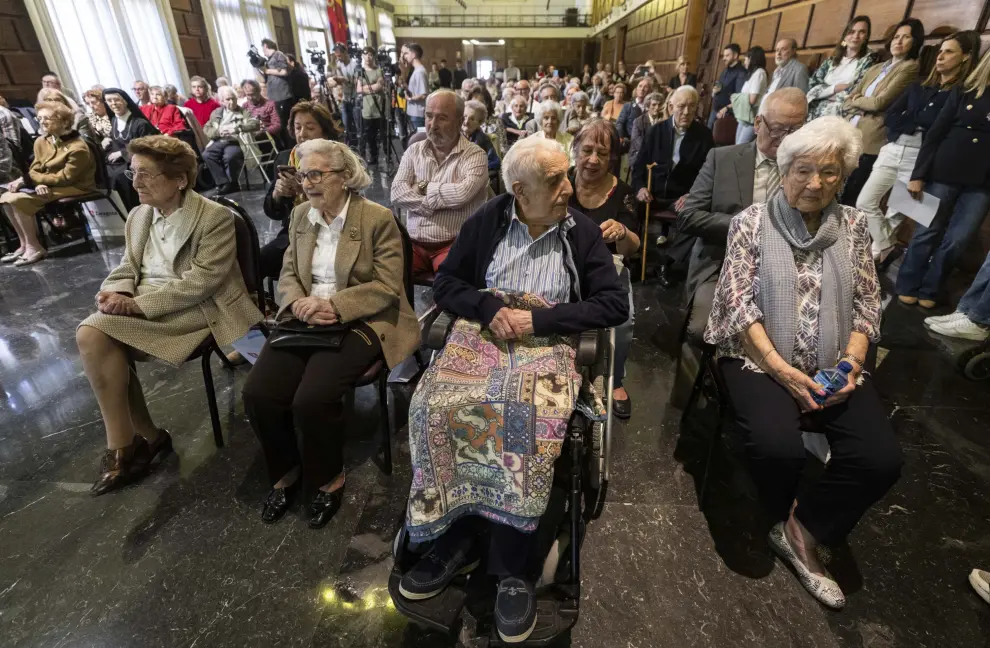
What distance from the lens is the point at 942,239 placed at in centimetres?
311

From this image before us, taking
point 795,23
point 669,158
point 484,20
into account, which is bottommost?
point 669,158

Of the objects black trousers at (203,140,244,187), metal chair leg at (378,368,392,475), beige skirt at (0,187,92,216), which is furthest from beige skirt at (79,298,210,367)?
black trousers at (203,140,244,187)

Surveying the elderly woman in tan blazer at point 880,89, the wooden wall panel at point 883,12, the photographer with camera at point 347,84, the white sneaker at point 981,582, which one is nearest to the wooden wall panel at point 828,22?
the wooden wall panel at point 883,12

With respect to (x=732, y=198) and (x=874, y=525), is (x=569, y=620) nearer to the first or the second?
(x=874, y=525)

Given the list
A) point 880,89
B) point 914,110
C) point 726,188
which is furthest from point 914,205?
point 726,188

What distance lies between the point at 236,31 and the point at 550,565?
1249 centimetres

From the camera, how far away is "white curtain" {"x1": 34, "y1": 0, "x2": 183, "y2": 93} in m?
6.58

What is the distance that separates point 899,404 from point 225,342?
2.98 meters

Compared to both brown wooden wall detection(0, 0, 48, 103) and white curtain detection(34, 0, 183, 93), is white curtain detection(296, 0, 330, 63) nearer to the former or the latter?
white curtain detection(34, 0, 183, 93)

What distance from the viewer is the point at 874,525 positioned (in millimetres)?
1686

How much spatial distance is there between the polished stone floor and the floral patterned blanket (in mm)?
375

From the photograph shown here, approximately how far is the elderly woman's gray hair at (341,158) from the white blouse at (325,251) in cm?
7

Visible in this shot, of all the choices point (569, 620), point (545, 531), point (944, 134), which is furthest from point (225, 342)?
point (944, 134)

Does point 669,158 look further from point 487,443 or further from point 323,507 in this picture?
point 323,507
